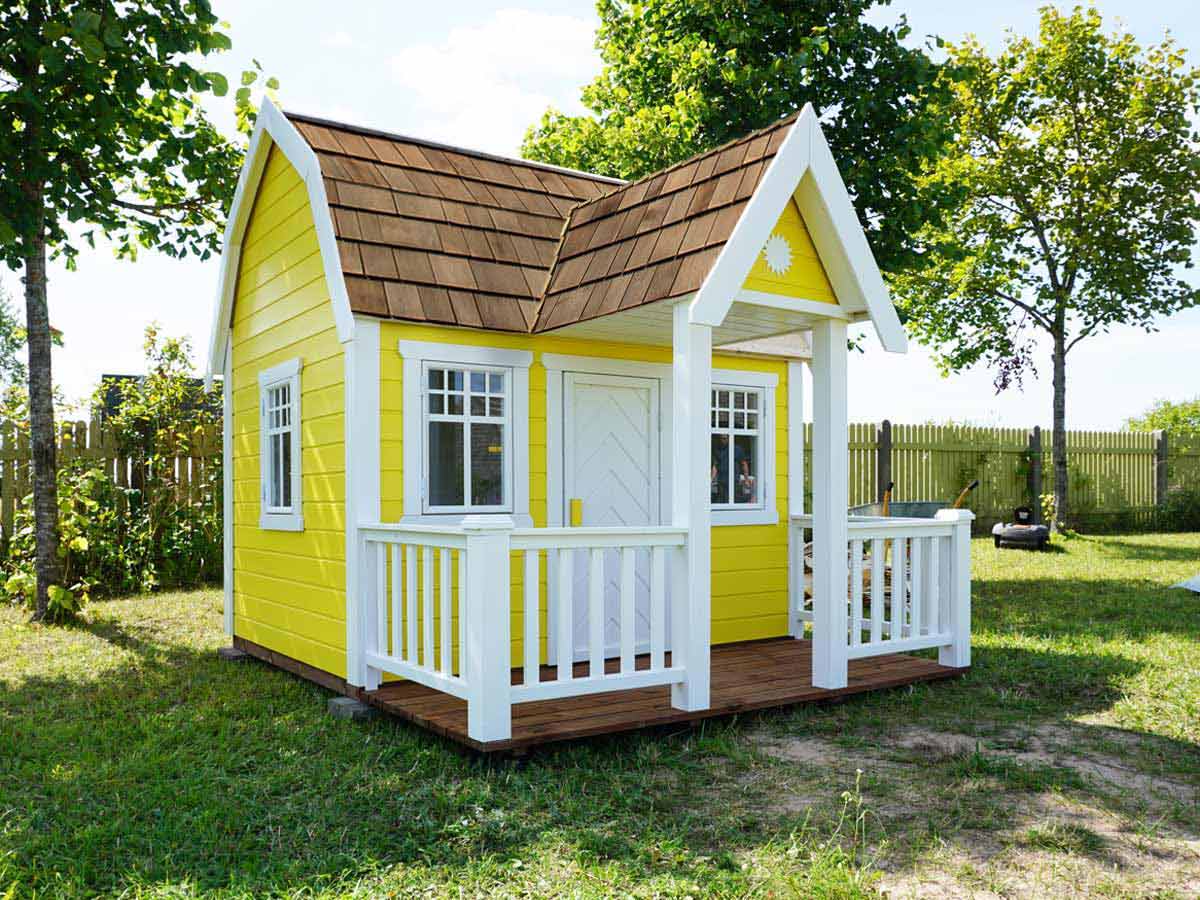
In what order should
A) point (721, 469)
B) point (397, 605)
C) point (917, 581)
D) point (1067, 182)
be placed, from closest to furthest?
1. point (397, 605)
2. point (917, 581)
3. point (721, 469)
4. point (1067, 182)

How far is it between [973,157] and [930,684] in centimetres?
1443

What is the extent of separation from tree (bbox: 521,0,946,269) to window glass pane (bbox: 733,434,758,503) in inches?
179

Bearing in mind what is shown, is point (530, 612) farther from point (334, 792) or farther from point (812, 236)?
point (812, 236)

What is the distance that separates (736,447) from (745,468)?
202 millimetres

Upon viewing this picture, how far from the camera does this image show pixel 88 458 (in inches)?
484

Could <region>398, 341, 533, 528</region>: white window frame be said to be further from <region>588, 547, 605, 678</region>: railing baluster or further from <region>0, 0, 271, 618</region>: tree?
<region>0, 0, 271, 618</region>: tree

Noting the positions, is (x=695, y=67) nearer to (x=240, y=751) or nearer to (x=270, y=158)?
(x=270, y=158)

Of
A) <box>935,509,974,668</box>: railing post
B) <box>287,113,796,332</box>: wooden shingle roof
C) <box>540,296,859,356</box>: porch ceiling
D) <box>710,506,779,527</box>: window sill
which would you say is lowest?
<box>935,509,974,668</box>: railing post

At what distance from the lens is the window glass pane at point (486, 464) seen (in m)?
6.96

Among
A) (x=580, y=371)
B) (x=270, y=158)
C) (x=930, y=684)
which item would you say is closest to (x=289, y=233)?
(x=270, y=158)

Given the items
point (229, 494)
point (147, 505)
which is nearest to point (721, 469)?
point (229, 494)

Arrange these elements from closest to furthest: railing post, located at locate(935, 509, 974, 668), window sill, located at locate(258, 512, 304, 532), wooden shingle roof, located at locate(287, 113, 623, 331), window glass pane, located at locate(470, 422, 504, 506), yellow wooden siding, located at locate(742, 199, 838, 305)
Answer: yellow wooden siding, located at locate(742, 199, 838, 305) < wooden shingle roof, located at locate(287, 113, 623, 331) < window glass pane, located at locate(470, 422, 504, 506) < railing post, located at locate(935, 509, 974, 668) < window sill, located at locate(258, 512, 304, 532)

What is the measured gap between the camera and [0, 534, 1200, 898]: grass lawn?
3.92m

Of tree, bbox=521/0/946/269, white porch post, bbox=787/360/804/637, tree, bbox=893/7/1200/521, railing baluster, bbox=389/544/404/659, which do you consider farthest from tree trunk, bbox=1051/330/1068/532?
railing baluster, bbox=389/544/404/659
